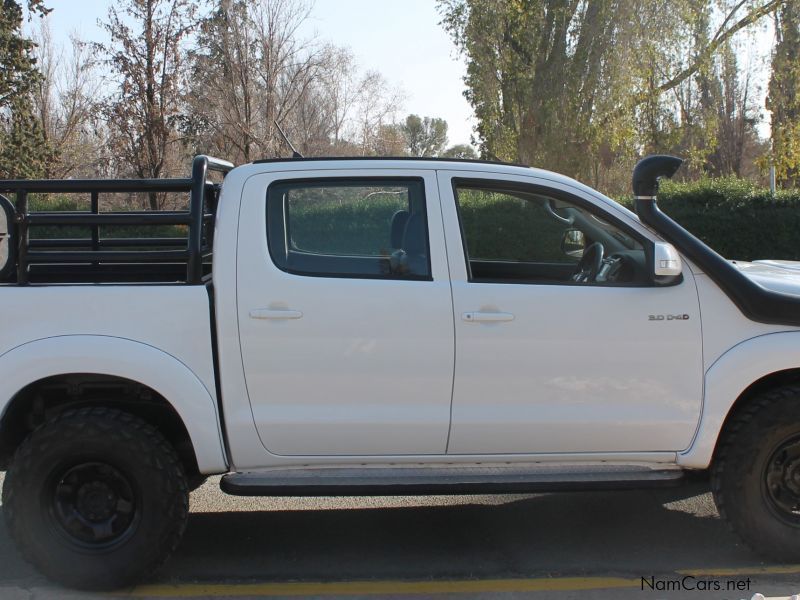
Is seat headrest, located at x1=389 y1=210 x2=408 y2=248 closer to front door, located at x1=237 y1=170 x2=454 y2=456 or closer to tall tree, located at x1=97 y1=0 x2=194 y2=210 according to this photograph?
front door, located at x1=237 y1=170 x2=454 y2=456

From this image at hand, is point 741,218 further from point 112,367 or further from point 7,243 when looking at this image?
point 7,243

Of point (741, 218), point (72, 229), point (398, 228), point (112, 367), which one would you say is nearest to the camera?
point (112, 367)

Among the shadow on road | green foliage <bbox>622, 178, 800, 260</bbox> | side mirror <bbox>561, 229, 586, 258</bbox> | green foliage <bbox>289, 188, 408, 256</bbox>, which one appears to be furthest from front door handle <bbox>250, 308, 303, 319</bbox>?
green foliage <bbox>622, 178, 800, 260</bbox>

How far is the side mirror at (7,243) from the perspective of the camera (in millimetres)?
4027

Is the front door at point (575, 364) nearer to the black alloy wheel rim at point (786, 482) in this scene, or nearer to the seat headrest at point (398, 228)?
the seat headrest at point (398, 228)

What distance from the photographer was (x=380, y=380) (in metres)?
3.95

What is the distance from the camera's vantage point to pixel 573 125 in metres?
17.1

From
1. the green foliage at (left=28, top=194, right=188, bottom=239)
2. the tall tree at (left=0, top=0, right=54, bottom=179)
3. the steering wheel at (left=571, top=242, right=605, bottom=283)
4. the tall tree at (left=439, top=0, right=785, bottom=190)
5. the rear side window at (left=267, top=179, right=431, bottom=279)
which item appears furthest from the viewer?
the tall tree at (left=0, top=0, right=54, bottom=179)

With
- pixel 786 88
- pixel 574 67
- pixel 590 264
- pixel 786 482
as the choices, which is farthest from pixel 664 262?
pixel 786 88

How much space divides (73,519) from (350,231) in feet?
6.57

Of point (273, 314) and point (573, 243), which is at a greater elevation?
point (573, 243)

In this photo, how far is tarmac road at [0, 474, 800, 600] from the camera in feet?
13.0

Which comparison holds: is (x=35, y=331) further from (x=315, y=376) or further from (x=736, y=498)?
(x=736, y=498)

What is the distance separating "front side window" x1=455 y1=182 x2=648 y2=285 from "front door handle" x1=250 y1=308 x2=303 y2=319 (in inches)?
34.5
